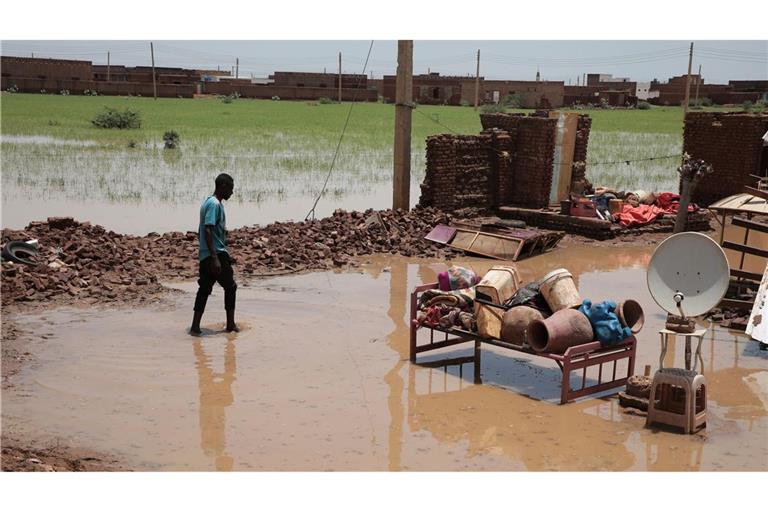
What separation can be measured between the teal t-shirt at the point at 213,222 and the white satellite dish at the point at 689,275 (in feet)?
13.9

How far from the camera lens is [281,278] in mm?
12555

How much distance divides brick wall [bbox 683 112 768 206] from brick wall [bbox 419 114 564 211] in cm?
449

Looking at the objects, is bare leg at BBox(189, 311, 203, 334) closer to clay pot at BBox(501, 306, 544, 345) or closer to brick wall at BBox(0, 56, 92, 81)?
clay pot at BBox(501, 306, 544, 345)

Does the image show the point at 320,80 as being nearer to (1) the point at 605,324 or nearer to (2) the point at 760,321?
(2) the point at 760,321

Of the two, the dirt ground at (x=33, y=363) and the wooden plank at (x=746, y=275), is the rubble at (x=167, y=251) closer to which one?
the dirt ground at (x=33, y=363)

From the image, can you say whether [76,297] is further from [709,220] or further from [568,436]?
[709,220]

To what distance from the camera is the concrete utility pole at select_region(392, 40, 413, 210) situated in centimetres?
1647

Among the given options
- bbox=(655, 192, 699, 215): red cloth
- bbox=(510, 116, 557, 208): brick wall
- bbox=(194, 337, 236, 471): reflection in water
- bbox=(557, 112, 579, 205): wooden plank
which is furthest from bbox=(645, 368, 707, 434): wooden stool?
bbox=(655, 192, 699, 215): red cloth

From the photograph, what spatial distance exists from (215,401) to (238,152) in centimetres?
2307

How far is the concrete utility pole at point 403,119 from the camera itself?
1647 cm

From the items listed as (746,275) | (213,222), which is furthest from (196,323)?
(746,275)

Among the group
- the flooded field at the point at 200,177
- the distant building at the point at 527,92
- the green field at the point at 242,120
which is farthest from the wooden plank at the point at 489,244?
the distant building at the point at 527,92

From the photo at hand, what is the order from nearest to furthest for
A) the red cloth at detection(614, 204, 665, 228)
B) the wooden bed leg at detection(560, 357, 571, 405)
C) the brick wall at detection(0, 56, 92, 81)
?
the wooden bed leg at detection(560, 357, 571, 405)
the red cloth at detection(614, 204, 665, 228)
the brick wall at detection(0, 56, 92, 81)

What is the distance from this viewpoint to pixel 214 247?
9195mm
